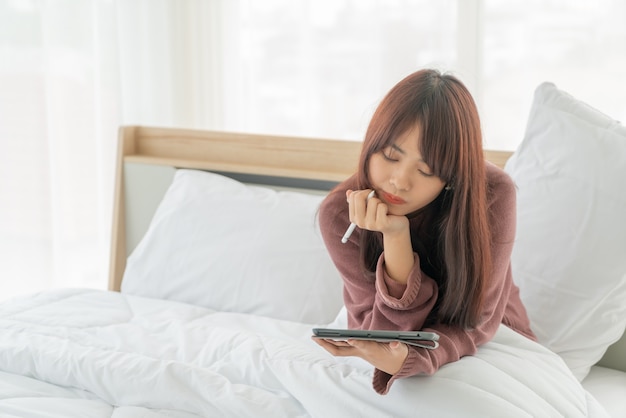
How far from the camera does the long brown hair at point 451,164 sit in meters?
1.15

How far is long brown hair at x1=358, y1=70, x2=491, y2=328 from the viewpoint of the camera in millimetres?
1151

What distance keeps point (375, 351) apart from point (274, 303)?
0.75 m

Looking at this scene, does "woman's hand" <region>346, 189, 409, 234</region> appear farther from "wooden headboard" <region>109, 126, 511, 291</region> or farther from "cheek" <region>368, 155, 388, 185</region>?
"wooden headboard" <region>109, 126, 511, 291</region>

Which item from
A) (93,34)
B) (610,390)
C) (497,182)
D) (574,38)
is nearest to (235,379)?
(497,182)

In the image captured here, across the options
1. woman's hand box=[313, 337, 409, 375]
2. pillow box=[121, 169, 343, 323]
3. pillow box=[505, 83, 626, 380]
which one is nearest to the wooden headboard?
pillow box=[121, 169, 343, 323]

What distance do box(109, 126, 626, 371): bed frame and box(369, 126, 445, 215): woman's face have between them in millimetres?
861

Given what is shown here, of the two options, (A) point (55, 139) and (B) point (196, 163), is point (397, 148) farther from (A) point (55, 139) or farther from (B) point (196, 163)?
(A) point (55, 139)

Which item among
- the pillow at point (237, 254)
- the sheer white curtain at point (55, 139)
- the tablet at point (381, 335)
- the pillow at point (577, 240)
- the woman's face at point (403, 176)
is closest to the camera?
the tablet at point (381, 335)

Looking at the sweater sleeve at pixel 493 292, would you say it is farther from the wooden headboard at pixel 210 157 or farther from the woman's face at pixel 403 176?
the wooden headboard at pixel 210 157

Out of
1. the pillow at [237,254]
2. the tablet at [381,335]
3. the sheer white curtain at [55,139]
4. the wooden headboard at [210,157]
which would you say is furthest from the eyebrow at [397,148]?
the sheer white curtain at [55,139]

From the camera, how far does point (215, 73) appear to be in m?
2.72

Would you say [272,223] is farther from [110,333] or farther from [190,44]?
[190,44]

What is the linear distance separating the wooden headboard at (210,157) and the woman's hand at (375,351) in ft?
3.15

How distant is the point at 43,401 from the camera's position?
1315 millimetres
